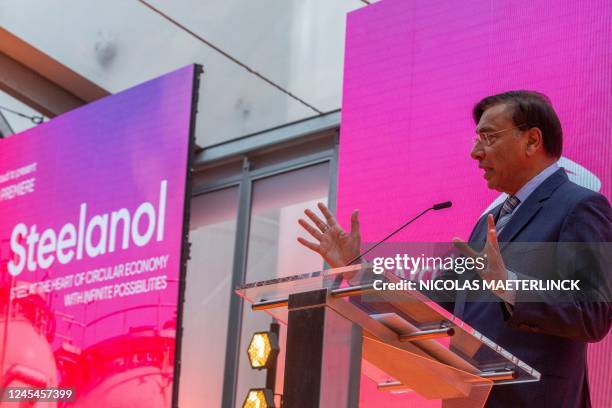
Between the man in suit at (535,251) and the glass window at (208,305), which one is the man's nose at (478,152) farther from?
the glass window at (208,305)

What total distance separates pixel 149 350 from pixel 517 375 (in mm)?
3802

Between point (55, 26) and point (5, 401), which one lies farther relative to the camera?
point (55, 26)

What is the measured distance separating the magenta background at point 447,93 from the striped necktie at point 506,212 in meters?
1.39

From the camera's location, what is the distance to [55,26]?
6.96m

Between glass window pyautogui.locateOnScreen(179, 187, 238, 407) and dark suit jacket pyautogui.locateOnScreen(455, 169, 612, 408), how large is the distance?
13.6 ft

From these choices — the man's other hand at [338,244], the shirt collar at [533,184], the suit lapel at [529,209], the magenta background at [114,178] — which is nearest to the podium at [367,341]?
the man's other hand at [338,244]

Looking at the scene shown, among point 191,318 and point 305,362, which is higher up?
point 191,318

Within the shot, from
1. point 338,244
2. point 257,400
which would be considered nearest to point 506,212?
point 338,244

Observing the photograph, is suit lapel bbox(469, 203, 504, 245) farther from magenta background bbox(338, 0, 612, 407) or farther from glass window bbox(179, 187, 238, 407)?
glass window bbox(179, 187, 238, 407)

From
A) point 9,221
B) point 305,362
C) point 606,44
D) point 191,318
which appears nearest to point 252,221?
point 191,318

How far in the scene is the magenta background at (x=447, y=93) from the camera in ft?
12.8

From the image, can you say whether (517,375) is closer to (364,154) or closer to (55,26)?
(364,154)

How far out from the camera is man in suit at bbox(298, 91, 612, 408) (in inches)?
79.4

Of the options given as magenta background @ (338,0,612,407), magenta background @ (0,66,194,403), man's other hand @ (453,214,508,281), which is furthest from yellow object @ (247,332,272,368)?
man's other hand @ (453,214,508,281)
